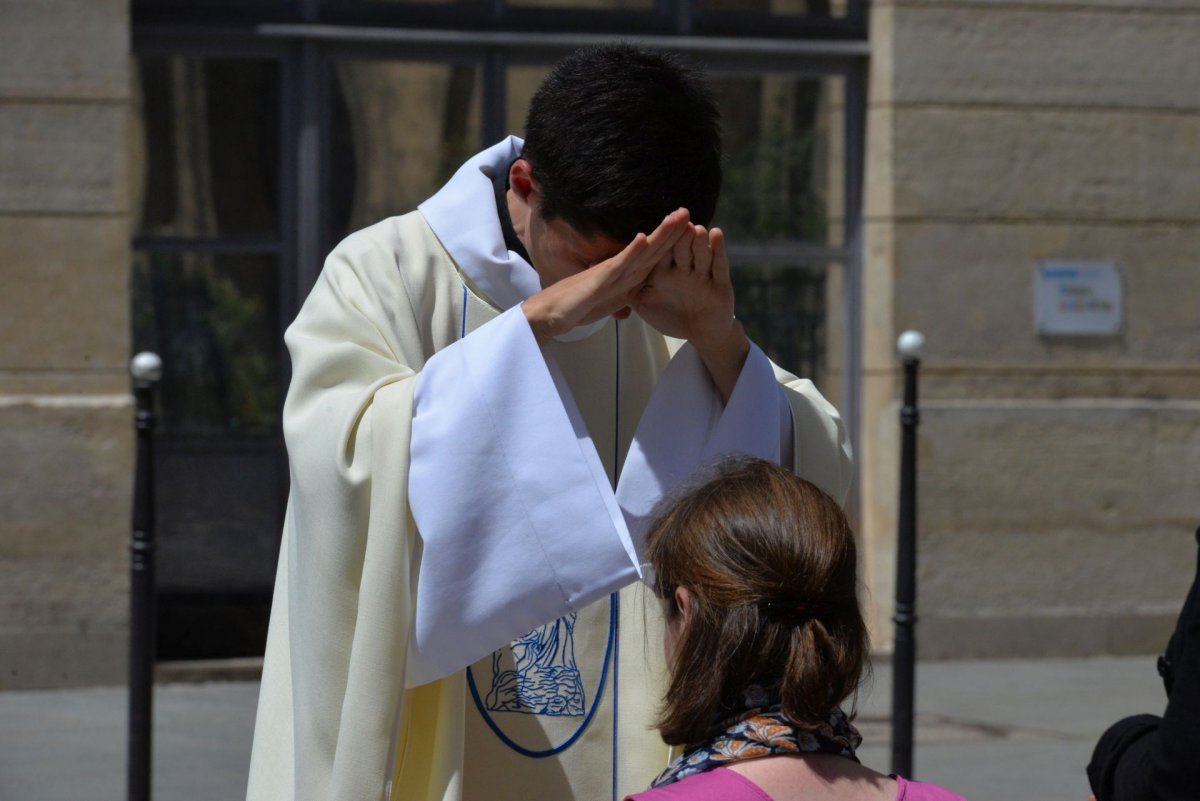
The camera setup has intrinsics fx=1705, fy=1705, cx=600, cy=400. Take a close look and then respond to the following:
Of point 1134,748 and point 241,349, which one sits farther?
point 241,349

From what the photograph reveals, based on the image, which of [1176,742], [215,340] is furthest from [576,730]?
[215,340]

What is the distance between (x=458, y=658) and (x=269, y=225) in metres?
6.23

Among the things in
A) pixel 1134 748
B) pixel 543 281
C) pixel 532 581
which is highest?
pixel 543 281

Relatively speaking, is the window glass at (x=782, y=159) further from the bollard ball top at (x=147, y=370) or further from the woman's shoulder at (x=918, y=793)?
the woman's shoulder at (x=918, y=793)

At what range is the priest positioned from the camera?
86.4 inches

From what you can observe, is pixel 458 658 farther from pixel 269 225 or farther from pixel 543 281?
pixel 269 225

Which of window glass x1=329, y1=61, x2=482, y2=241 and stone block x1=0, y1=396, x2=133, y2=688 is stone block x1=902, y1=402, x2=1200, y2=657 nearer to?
window glass x1=329, y1=61, x2=482, y2=241

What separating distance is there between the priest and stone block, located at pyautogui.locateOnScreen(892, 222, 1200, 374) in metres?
5.95

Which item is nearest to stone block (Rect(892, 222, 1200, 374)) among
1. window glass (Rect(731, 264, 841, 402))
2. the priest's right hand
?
window glass (Rect(731, 264, 841, 402))

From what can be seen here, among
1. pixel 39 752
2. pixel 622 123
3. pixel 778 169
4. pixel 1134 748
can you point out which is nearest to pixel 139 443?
pixel 39 752

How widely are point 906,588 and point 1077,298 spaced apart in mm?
3216

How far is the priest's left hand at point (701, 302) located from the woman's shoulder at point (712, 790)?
2.24ft

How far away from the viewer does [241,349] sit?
823 centimetres

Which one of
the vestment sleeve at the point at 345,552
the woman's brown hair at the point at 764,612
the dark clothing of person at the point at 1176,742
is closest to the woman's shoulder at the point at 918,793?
the woman's brown hair at the point at 764,612
